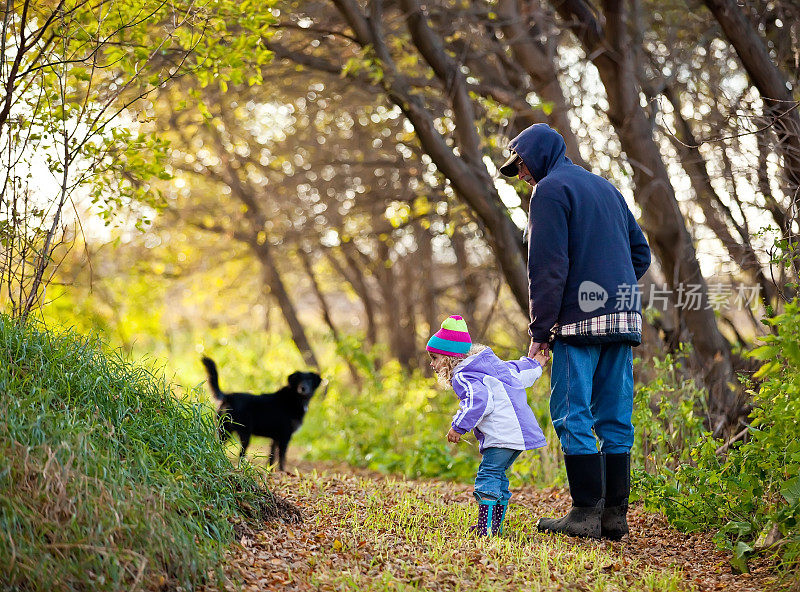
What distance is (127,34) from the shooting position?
5.70 metres

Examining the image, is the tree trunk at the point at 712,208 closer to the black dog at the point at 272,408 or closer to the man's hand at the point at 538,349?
the man's hand at the point at 538,349

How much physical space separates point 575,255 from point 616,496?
1271mm

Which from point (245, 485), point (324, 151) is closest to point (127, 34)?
point (245, 485)

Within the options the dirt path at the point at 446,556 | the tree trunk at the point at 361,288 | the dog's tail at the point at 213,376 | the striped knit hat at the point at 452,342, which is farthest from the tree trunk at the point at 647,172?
the tree trunk at the point at 361,288

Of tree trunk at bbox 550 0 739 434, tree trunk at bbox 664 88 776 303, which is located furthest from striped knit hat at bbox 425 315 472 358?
tree trunk at bbox 550 0 739 434

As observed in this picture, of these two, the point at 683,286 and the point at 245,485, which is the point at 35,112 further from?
the point at 683,286

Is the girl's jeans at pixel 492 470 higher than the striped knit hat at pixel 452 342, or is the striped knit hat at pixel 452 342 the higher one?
the striped knit hat at pixel 452 342

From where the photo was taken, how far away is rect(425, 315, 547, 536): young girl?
159 inches

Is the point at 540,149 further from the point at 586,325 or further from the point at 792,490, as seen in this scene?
the point at 792,490

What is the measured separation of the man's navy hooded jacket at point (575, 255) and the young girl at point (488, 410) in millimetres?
299

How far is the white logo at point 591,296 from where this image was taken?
4160mm

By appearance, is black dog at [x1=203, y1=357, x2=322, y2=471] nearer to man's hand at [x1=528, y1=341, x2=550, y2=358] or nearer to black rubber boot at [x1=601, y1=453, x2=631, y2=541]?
man's hand at [x1=528, y1=341, x2=550, y2=358]

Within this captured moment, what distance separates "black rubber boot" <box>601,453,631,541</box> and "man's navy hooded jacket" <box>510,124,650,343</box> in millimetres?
639

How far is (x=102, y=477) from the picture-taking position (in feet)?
10.5
